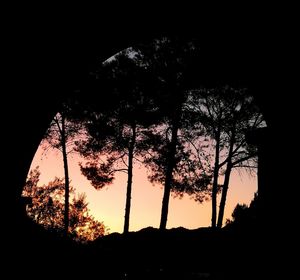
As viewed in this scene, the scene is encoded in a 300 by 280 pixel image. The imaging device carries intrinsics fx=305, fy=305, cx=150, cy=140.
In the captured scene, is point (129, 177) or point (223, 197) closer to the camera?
point (223, 197)

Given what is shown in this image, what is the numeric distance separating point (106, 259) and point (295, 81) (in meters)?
3.43

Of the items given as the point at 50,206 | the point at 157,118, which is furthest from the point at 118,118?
the point at 50,206

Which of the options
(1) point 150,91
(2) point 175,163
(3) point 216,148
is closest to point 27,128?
(1) point 150,91

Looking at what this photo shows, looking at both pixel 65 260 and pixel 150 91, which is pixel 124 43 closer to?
pixel 65 260

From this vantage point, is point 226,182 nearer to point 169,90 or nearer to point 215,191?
point 215,191

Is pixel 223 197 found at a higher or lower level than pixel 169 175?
lower

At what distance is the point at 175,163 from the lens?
1773 cm

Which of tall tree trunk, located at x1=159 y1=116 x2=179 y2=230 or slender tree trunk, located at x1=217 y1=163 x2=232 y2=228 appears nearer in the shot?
tall tree trunk, located at x1=159 y1=116 x2=179 y2=230

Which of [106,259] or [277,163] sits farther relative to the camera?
[106,259]

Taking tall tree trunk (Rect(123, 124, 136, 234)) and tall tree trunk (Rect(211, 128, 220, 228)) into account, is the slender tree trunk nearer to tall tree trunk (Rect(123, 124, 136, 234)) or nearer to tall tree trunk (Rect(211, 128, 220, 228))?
tall tree trunk (Rect(211, 128, 220, 228))

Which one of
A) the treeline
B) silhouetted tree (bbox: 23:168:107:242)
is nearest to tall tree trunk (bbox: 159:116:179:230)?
the treeline

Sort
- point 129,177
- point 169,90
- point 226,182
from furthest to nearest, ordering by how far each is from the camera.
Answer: point 129,177 < point 226,182 < point 169,90

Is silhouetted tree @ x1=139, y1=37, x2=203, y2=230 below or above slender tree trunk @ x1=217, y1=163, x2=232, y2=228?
above

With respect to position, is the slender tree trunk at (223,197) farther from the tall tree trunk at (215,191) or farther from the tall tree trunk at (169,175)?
the tall tree trunk at (169,175)
